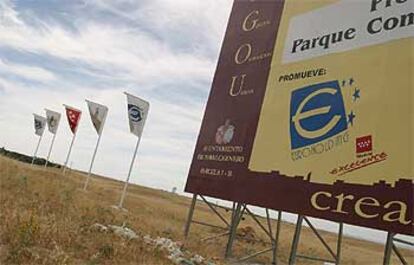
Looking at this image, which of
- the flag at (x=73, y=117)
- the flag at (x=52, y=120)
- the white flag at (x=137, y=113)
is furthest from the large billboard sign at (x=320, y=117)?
the flag at (x=52, y=120)

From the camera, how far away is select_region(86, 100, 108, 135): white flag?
2671cm

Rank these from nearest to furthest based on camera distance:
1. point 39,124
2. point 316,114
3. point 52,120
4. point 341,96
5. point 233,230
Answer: point 341,96 < point 316,114 < point 233,230 < point 52,120 < point 39,124

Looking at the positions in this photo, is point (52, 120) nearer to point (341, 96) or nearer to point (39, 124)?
point (39, 124)

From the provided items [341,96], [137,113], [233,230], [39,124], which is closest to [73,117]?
[39,124]

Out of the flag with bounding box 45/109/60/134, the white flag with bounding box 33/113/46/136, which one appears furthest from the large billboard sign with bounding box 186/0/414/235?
the white flag with bounding box 33/113/46/136

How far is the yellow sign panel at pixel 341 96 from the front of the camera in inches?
366

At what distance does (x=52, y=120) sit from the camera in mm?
36406

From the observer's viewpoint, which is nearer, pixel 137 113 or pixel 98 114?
pixel 137 113

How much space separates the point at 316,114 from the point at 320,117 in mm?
162

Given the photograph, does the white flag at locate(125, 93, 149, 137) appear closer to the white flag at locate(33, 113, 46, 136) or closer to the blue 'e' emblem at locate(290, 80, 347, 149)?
the blue 'e' emblem at locate(290, 80, 347, 149)

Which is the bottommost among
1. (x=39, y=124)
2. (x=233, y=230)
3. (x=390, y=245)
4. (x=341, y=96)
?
(x=233, y=230)

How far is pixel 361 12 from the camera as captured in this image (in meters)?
10.7

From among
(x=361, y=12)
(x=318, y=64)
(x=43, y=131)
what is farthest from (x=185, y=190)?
(x=43, y=131)

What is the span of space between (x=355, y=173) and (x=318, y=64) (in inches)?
118
